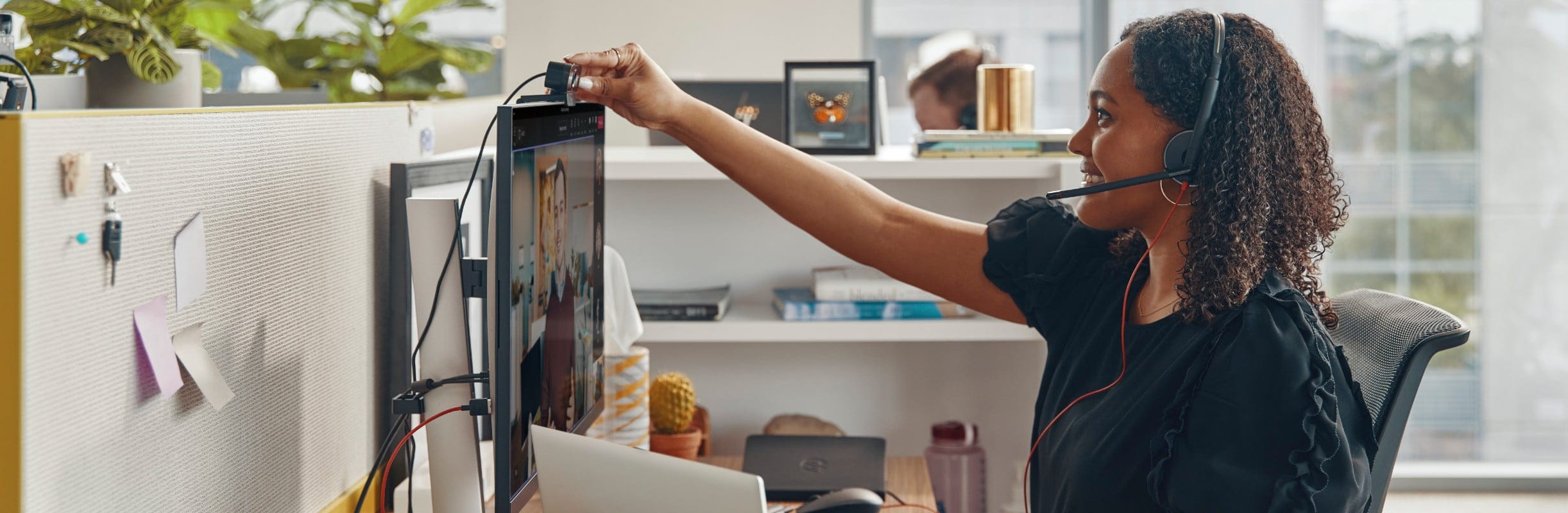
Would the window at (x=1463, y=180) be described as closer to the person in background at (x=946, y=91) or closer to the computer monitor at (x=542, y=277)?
the person in background at (x=946, y=91)

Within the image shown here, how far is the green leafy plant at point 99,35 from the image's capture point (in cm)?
112

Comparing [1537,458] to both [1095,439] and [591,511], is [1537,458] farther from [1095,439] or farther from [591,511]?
[591,511]

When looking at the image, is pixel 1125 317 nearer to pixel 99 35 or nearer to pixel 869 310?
pixel 869 310

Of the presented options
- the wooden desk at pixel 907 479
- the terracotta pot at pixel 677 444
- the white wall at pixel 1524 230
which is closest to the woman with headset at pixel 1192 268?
the wooden desk at pixel 907 479

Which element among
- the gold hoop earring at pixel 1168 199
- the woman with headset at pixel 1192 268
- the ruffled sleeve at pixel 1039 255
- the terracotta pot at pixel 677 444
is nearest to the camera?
the woman with headset at pixel 1192 268

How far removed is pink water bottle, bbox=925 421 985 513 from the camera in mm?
1813

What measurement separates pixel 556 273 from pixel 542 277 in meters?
0.05

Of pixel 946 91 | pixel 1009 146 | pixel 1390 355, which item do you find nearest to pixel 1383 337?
pixel 1390 355

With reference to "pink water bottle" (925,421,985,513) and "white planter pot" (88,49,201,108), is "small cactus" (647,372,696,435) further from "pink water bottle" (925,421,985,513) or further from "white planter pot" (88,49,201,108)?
"white planter pot" (88,49,201,108)

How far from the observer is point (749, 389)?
2.03 metres

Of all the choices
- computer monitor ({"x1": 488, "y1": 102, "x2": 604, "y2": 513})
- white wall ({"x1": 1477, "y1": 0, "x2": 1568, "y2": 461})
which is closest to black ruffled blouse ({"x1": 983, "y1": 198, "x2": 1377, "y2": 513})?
computer monitor ({"x1": 488, "y1": 102, "x2": 604, "y2": 513})

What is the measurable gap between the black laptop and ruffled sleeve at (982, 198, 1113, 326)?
33 centimetres

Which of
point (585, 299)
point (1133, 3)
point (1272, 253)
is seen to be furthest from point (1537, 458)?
point (585, 299)

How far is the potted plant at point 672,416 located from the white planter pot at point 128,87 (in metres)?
0.74
